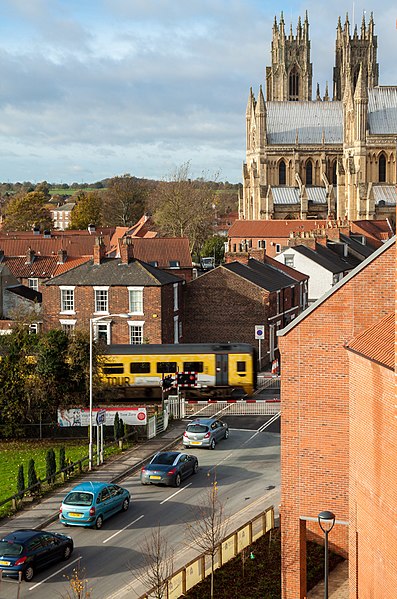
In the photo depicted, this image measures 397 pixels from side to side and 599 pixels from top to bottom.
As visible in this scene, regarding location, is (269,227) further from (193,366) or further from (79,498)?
(79,498)

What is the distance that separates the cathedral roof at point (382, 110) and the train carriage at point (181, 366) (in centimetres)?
8844

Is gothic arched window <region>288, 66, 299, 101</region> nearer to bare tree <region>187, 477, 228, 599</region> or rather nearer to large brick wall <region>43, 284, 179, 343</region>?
large brick wall <region>43, 284, 179, 343</region>

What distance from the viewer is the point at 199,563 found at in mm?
23797

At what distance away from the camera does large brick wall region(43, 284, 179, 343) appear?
51.7 meters

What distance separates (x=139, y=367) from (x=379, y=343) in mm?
25409

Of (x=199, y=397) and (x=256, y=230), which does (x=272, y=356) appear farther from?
(x=256, y=230)

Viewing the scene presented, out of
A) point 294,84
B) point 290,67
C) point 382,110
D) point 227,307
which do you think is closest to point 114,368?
point 227,307

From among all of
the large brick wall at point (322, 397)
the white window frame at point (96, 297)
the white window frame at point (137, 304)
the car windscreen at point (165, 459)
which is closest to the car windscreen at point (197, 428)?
the car windscreen at point (165, 459)

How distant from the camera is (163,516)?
96.9ft

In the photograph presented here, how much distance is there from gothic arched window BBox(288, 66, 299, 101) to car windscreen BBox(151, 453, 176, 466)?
130 metres

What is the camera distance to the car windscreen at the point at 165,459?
33250mm

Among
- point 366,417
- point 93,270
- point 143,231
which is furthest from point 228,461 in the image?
point 143,231

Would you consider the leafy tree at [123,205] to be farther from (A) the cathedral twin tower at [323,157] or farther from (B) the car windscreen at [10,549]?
(B) the car windscreen at [10,549]

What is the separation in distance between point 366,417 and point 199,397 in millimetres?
26383
